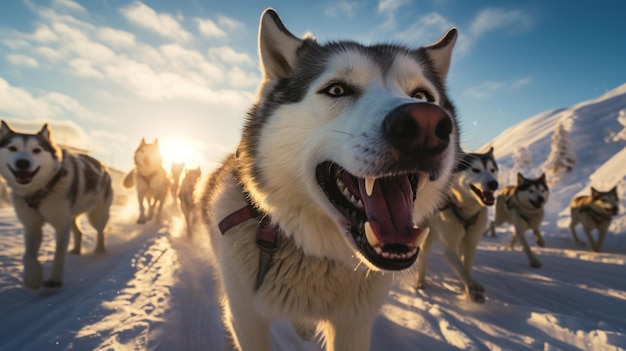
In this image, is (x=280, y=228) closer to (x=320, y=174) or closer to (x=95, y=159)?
(x=320, y=174)

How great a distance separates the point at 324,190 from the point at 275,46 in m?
1.03

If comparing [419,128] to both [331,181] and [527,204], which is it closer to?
[331,181]

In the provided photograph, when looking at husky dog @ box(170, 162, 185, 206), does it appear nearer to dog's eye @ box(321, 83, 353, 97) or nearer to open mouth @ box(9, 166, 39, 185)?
open mouth @ box(9, 166, 39, 185)

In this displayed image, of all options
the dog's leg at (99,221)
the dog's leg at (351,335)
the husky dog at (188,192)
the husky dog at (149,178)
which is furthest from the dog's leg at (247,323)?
the husky dog at (149,178)

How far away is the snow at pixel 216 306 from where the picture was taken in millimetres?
2627

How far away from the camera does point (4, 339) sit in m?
2.62

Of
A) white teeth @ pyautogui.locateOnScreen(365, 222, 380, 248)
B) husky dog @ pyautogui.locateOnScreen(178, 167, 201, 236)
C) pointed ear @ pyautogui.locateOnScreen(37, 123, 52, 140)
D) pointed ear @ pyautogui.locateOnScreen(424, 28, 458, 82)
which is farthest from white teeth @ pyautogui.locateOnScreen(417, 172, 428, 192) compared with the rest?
husky dog @ pyautogui.locateOnScreen(178, 167, 201, 236)

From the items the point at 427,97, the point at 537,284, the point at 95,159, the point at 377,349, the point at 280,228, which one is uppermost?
the point at 95,159

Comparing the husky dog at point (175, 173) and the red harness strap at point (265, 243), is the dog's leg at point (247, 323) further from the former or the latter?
the husky dog at point (175, 173)

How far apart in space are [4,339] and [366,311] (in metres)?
2.99

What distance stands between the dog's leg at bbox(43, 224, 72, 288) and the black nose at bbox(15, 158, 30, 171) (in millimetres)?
811

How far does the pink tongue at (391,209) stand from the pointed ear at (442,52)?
1237 millimetres

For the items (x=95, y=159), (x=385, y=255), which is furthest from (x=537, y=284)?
(x=95, y=159)

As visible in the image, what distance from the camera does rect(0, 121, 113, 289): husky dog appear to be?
3.89m
